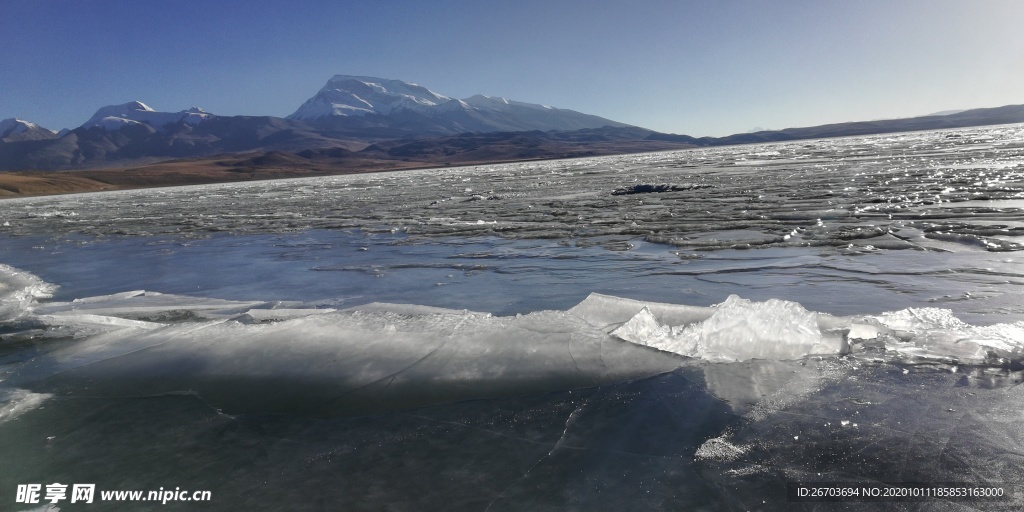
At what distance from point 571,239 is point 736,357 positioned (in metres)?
5.59

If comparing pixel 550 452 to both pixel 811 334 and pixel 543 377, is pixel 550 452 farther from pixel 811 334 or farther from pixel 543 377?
pixel 811 334

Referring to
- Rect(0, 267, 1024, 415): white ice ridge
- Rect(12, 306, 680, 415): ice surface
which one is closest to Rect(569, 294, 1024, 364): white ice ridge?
Rect(0, 267, 1024, 415): white ice ridge

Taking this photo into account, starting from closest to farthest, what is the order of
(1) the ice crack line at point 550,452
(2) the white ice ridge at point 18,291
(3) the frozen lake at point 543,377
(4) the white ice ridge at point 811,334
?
(1) the ice crack line at point 550,452, (3) the frozen lake at point 543,377, (4) the white ice ridge at point 811,334, (2) the white ice ridge at point 18,291

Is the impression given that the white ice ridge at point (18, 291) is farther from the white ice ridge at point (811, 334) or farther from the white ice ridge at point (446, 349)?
the white ice ridge at point (811, 334)

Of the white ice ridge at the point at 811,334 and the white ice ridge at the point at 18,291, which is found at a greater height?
the white ice ridge at the point at 18,291

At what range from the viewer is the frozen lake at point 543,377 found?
8.00 ft

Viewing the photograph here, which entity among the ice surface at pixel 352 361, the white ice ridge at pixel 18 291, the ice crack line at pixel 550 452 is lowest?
the ice crack line at pixel 550 452

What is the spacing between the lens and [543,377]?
3.56 m

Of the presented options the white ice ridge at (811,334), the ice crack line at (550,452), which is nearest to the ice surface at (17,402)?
the ice crack line at (550,452)

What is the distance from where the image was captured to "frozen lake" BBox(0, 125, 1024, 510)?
2.44 metres

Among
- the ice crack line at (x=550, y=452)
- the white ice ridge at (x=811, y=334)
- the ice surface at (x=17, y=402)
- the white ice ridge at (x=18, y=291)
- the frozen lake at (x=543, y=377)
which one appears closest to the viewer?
the ice crack line at (x=550, y=452)

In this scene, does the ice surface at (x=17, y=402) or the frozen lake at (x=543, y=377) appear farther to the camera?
the ice surface at (x=17, y=402)

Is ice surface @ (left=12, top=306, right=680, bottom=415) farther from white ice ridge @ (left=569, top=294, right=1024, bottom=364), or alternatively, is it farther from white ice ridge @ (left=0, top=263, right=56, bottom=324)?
white ice ridge @ (left=0, top=263, right=56, bottom=324)

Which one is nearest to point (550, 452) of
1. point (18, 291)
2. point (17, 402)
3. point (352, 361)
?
point (352, 361)
